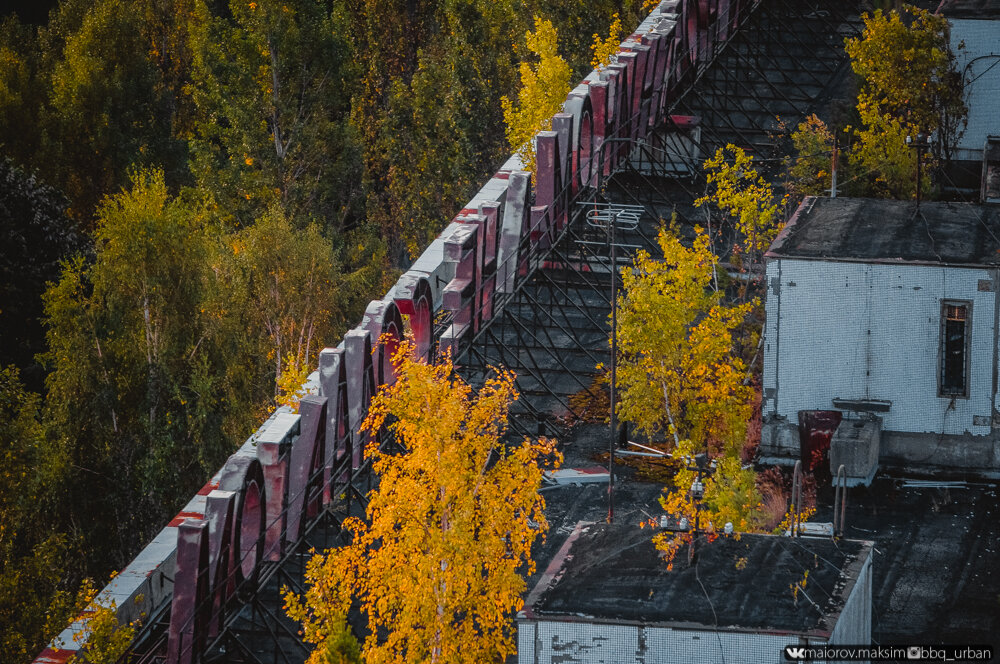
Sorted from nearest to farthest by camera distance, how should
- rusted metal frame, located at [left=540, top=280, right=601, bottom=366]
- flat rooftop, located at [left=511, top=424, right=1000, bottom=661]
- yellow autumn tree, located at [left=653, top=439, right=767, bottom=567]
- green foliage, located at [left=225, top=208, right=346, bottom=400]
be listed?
yellow autumn tree, located at [left=653, top=439, right=767, bottom=567] → flat rooftop, located at [left=511, top=424, right=1000, bottom=661] → rusted metal frame, located at [left=540, top=280, right=601, bottom=366] → green foliage, located at [left=225, top=208, right=346, bottom=400]

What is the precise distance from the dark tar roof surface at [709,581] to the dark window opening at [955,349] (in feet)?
32.0

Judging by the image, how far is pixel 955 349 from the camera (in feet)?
133

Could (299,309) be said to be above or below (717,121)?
below

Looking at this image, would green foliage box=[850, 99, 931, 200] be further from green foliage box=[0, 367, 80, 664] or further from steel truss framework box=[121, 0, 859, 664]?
green foliage box=[0, 367, 80, 664]

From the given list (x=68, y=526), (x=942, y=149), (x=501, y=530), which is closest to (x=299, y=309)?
(x=68, y=526)

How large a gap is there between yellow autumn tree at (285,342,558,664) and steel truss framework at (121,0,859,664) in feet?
15.8

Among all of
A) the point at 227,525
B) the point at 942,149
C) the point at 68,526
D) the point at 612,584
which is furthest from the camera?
the point at 68,526

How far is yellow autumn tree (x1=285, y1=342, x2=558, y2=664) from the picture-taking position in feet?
102

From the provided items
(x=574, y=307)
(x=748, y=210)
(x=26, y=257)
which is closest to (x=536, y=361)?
(x=574, y=307)

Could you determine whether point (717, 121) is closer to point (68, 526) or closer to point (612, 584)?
point (68, 526)

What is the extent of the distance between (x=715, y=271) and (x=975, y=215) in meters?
6.84

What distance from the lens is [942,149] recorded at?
53844mm

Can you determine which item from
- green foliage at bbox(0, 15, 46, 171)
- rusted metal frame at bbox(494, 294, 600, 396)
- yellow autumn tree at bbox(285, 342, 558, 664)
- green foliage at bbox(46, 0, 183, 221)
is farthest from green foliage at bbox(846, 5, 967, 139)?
green foliage at bbox(0, 15, 46, 171)

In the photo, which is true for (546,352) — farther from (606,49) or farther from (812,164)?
(606,49)
